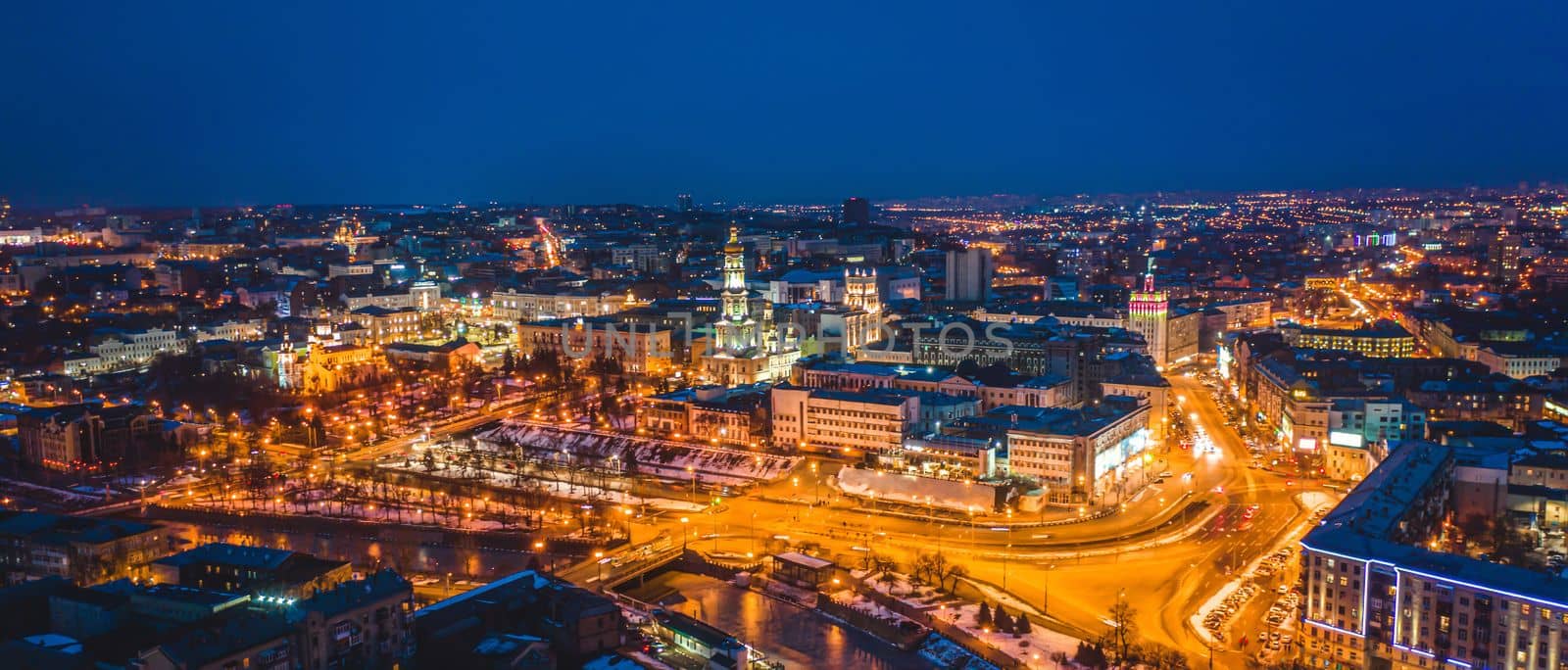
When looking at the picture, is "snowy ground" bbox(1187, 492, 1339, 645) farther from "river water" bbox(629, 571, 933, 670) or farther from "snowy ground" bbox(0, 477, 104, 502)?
"snowy ground" bbox(0, 477, 104, 502)

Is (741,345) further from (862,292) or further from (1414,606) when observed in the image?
(1414,606)

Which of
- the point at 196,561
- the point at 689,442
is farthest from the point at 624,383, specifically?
the point at 196,561

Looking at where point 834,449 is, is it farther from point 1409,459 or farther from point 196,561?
point 196,561

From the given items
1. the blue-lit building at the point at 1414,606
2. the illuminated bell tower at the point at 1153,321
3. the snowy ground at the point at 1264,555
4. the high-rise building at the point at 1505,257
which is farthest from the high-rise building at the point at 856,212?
the blue-lit building at the point at 1414,606

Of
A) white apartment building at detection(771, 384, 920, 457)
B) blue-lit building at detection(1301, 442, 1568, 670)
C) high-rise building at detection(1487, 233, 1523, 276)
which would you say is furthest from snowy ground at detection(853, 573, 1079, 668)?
high-rise building at detection(1487, 233, 1523, 276)

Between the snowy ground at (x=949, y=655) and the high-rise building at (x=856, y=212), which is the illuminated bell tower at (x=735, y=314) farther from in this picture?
the high-rise building at (x=856, y=212)

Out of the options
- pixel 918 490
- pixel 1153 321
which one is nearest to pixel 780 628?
pixel 918 490
